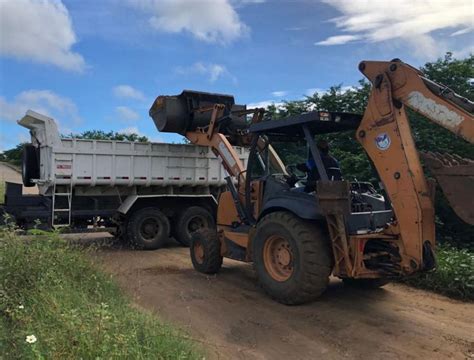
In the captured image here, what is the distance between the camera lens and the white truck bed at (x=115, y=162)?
10383 millimetres

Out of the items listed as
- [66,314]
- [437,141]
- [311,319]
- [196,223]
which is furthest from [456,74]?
[66,314]

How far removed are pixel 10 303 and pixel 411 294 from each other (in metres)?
5.29

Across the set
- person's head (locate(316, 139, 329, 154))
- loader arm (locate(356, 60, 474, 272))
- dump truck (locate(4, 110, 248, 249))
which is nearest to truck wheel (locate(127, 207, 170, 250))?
dump truck (locate(4, 110, 248, 249))

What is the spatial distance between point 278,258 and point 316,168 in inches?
52.3

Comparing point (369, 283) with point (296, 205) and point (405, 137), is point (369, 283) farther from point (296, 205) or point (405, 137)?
point (405, 137)

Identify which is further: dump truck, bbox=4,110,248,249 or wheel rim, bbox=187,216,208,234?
wheel rim, bbox=187,216,208,234

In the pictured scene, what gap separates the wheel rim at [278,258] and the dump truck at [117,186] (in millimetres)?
4494

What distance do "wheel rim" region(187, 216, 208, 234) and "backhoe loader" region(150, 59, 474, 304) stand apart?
14.4 feet

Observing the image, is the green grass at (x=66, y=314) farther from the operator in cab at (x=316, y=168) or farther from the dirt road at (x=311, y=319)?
the operator in cab at (x=316, y=168)

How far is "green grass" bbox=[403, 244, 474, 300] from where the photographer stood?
6.89 meters

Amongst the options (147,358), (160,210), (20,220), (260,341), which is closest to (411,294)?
(260,341)

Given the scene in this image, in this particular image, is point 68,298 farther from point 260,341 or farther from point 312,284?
point 312,284

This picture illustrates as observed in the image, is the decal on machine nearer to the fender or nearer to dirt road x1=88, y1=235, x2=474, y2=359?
the fender

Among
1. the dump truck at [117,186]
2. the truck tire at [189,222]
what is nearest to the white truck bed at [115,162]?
the dump truck at [117,186]
